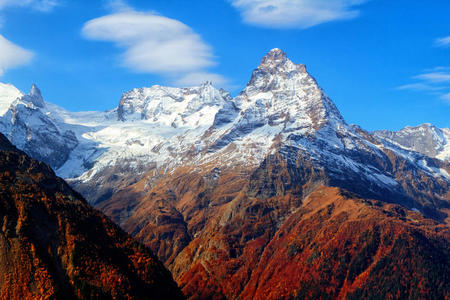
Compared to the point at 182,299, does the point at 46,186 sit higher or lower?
higher

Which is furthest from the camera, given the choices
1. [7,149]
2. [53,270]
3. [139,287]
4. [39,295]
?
[7,149]

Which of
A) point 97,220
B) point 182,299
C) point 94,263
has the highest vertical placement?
point 97,220

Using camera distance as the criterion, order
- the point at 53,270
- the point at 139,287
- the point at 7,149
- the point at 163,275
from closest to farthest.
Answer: the point at 53,270 < the point at 139,287 < the point at 163,275 < the point at 7,149

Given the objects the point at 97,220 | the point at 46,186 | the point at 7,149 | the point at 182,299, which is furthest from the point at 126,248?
the point at 7,149

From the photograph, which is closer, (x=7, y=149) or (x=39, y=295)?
(x=39, y=295)

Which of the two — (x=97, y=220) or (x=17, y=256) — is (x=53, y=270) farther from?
(x=97, y=220)

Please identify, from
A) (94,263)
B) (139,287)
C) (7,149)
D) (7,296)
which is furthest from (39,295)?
(7,149)

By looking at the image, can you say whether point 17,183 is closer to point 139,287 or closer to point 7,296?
point 7,296
